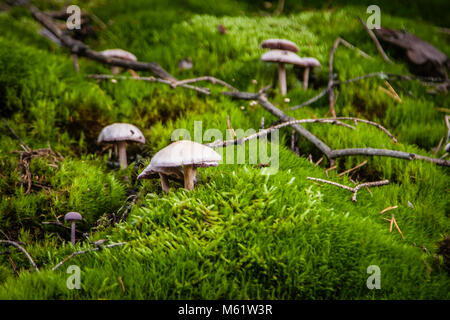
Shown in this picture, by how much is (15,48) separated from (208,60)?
9.38ft

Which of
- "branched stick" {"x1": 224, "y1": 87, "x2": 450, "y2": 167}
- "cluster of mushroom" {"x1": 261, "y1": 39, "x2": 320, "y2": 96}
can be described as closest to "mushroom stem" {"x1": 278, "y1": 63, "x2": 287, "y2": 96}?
"cluster of mushroom" {"x1": 261, "y1": 39, "x2": 320, "y2": 96}

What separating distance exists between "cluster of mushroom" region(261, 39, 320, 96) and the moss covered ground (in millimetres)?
195

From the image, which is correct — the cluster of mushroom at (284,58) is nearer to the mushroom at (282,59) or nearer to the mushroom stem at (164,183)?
the mushroom at (282,59)

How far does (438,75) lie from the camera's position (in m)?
5.00

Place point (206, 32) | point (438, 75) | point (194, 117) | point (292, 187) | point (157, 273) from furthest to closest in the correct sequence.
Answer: point (206, 32)
point (438, 75)
point (194, 117)
point (292, 187)
point (157, 273)

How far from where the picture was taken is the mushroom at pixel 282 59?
14.7ft

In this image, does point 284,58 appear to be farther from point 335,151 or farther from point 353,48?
point 335,151

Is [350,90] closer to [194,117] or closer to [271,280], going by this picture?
[194,117]

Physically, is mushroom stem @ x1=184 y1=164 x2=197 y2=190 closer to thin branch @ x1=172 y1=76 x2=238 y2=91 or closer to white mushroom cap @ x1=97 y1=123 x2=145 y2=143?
white mushroom cap @ x1=97 y1=123 x2=145 y2=143

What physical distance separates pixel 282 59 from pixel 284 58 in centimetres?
4

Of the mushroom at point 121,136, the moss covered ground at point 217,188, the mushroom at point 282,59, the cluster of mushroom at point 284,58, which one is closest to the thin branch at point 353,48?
the moss covered ground at point 217,188

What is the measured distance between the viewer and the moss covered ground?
1997mm

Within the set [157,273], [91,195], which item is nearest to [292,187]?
[157,273]

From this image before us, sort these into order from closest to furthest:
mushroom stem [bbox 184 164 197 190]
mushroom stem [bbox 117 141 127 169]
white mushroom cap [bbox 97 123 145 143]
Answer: mushroom stem [bbox 184 164 197 190] → white mushroom cap [bbox 97 123 145 143] → mushroom stem [bbox 117 141 127 169]
